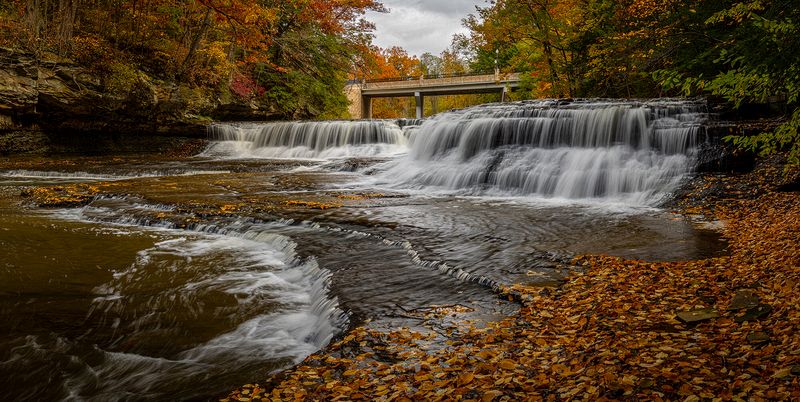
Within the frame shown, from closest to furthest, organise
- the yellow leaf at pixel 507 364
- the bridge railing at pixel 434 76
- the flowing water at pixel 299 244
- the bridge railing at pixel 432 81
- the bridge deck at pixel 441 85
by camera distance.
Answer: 1. the yellow leaf at pixel 507 364
2. the flowing water at pixel 299 244
3. the bridge deck at pixel 441 85
4. the bridge railing at pixel 432 81
5. the bridge railing at pixel 434 76

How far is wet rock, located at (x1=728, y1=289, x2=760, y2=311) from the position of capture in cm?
389

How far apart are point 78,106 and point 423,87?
1386 inches

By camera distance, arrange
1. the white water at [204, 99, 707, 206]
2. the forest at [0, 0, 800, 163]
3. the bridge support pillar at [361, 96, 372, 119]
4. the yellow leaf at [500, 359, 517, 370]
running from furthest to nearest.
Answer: the bridge support pillar at [361, 96, 372, 119] → the white water at [204, 99, 707, 206] → the forest at [0, 0, 800, 163] → the yellow leaf at [500, 359, 517, 370]

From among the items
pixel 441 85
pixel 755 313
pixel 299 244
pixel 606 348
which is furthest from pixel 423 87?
pixel 606 348

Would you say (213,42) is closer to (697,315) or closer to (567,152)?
(567,152)

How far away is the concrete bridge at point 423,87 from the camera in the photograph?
4369cm

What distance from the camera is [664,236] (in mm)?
7004

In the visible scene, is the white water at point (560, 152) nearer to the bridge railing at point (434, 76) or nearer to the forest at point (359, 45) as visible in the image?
the forest at point (359, 45)

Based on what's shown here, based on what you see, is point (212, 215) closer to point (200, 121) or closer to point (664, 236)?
point (664, 236)

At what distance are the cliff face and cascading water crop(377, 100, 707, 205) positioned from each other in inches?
496

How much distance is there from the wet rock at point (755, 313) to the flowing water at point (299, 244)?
5.71 feet

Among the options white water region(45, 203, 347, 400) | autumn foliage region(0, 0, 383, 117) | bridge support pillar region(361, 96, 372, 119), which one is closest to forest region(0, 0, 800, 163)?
autumn foliage region(0, 0, 383, 117)

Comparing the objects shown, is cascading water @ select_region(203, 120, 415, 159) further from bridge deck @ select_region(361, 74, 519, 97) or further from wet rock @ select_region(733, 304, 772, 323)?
wet rock @ select_region(733, 304, 772, 323)

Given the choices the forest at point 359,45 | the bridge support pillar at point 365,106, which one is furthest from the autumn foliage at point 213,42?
the bridge support pillar at point 365,106
